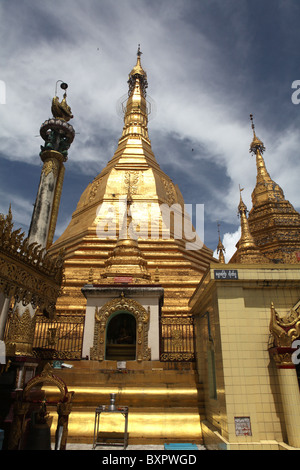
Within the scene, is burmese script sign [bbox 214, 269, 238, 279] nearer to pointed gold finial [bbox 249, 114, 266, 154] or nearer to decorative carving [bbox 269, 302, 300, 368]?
decorative carving [bbox 269, 302, 300, 368]

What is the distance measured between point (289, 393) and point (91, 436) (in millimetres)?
5229

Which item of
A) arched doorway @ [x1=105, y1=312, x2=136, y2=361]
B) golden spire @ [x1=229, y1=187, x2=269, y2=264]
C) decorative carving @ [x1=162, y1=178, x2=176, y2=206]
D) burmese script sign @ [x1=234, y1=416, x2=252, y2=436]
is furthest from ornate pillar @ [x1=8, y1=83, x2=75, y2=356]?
golden spire @ [x1=229, y1=187, x2=269, y2=264]

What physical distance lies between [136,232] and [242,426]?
1537 centimetres

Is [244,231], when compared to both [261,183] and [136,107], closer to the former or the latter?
[261,183]

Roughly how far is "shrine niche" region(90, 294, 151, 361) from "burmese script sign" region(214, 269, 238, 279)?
180 inches

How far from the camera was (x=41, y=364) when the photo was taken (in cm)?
993

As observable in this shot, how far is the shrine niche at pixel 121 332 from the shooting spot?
10555 millimetres

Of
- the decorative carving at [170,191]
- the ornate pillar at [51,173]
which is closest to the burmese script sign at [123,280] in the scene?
the ornate pillar at [51,173]

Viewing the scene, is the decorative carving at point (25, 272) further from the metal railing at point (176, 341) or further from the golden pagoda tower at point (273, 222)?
the golden pagoda tower at point (273, 222)

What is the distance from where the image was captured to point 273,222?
26.1 metres

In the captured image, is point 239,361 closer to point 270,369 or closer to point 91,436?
point 270,369

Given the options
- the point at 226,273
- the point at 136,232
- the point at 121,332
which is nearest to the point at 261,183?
the point at 136,232

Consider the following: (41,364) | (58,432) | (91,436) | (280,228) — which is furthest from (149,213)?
(58,432)

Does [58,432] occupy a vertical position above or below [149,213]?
below
